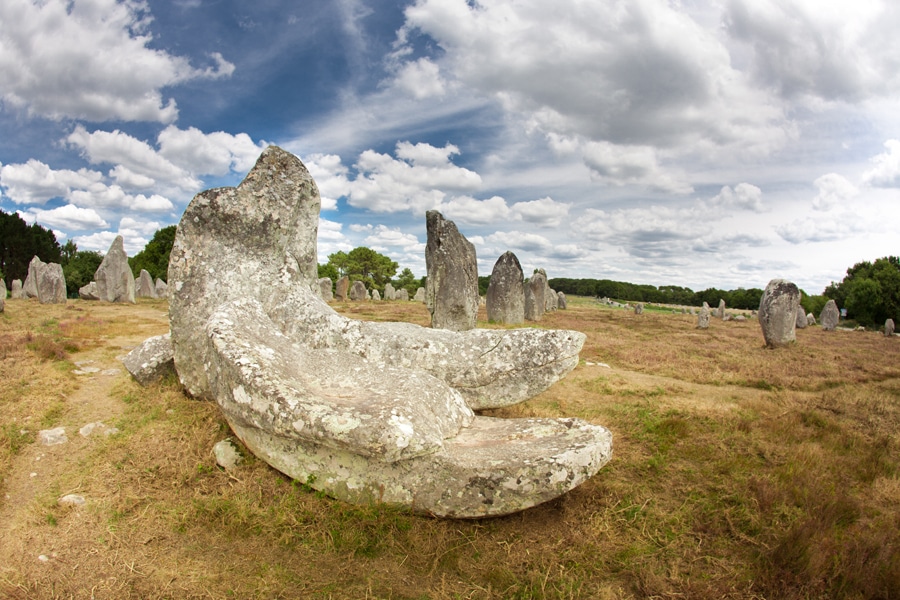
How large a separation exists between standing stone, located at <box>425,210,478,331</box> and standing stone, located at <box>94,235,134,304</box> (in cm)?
2081

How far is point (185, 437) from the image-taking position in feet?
17.6

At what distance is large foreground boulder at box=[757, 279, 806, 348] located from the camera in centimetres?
1692

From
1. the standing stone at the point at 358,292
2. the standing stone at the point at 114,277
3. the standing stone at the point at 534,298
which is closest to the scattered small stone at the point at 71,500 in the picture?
the standing stone at the point at 534,298

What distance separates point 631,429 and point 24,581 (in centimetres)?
670

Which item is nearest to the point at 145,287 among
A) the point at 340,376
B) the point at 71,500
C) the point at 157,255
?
the point at 157,255

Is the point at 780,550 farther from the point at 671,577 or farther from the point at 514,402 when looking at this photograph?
the point at 514,402

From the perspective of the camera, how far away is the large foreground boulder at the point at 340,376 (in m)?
3.93

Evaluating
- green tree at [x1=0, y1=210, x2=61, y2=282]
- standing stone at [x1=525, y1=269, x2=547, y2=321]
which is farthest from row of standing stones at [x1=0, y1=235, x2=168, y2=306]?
green tree at [x1=0, y1=210, x2=61, y2=282]

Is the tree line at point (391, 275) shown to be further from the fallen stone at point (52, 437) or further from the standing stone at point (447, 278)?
the fallen stone at point (52, 437)

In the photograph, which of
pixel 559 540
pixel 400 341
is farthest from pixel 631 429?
pixel 400 341

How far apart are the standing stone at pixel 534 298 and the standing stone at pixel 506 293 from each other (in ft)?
14.0

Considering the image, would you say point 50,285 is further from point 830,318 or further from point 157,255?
point 830,318

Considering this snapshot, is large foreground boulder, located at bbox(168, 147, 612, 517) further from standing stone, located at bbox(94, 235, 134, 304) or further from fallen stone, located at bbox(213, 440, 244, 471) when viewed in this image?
standing stone, located at bbox(94, 235, 134, 304)

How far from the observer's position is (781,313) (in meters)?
17.0
